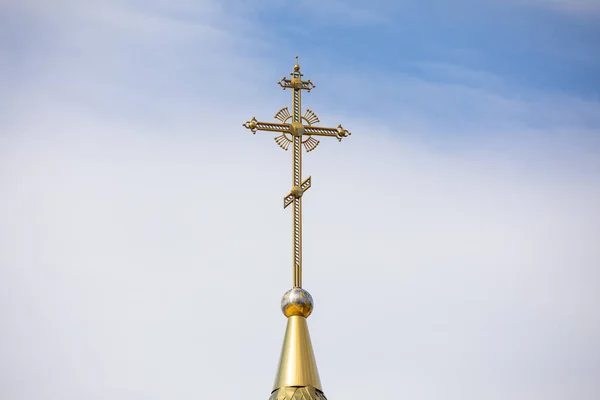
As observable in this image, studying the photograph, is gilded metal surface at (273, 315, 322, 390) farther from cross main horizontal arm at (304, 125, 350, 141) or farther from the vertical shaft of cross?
cross main horizontal arm at (304, 125, 350, 141)

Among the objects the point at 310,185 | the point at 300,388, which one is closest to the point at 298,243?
the point at 310,185

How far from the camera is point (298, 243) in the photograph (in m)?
27.9

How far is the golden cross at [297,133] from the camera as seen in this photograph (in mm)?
27953

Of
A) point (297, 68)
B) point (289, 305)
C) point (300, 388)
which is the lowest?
point (300, 388)

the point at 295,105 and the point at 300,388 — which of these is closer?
the point at 300,388

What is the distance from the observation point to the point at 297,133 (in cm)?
2872

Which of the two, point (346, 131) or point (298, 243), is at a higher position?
point (346, 131)

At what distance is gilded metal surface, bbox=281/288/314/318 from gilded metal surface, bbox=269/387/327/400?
5.51 feet

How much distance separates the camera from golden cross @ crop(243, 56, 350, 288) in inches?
1101

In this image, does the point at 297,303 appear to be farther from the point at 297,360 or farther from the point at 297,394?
the point at 297,394

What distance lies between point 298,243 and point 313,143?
88.9 inches

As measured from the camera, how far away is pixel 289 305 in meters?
27.3

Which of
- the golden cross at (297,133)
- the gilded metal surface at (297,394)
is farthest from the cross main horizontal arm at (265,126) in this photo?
the gilded metal surface at (297,394)

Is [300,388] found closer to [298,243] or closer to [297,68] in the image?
[298,243]
